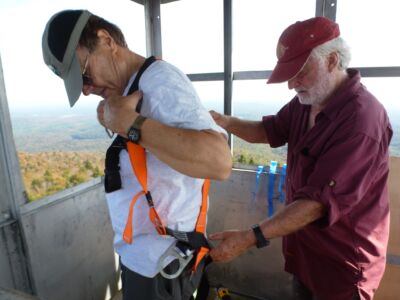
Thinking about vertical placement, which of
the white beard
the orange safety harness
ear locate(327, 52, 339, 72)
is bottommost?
the orange safety harness

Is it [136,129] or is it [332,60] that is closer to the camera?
[136,129]

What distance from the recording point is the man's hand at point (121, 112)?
73cm

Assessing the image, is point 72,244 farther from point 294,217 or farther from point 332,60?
point 332,60

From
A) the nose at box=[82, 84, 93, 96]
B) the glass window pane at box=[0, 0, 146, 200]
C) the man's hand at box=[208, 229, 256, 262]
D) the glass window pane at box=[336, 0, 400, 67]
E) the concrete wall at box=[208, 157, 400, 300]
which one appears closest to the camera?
the nose at box=[82, 84, 93, 96]

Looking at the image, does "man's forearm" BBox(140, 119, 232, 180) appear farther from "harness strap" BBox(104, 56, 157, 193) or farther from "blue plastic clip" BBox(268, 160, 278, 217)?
"blue plastic clip" BBox(268, 160, 278, 217)

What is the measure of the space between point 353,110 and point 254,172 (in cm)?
110

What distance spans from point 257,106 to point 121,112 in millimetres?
1532

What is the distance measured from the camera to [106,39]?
883 mm

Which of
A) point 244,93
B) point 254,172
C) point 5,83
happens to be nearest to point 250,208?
point 254,172

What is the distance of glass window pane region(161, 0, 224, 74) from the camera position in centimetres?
208

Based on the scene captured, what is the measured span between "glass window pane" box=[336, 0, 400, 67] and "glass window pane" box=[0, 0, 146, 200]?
150cm

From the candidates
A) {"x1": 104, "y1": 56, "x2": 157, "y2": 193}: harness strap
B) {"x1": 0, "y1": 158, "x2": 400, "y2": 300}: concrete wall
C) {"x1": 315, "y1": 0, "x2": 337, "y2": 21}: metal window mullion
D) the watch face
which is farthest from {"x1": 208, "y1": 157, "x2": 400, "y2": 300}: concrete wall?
the watch face

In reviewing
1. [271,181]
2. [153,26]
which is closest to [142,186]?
[271,181]

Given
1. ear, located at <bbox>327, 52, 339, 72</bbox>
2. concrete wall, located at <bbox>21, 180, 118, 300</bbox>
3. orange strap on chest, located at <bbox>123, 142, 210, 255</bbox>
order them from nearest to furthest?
orange strap on chest, located at <bbox>123, 142, 210, 255</bbox> → ear, located at <bbox>327, 52, 339, 72</bbox> → concrete wall, located at <bbox>21, 180, 118, 300</bbox>
